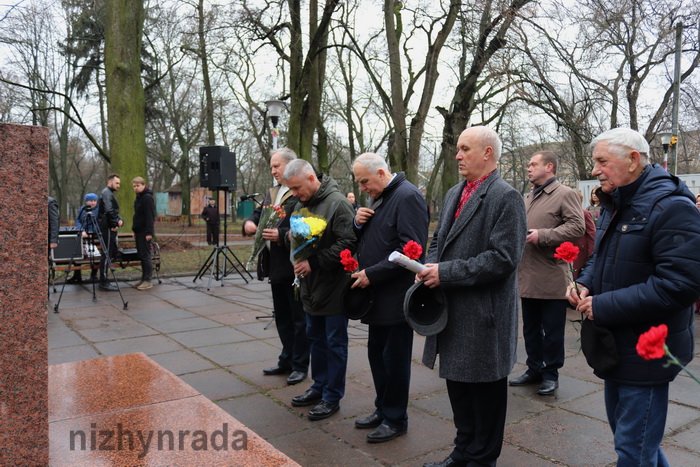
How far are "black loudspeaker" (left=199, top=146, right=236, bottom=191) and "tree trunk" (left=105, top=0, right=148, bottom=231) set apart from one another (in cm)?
310

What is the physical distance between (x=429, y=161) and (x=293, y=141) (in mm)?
26404

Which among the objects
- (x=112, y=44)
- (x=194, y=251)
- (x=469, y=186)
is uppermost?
(x=112, y=44)

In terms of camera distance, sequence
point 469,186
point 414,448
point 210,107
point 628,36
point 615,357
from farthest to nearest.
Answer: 1. point 210,107
2. point 628,36
3. point 414,448
4. point 469,186
5. point 615,357

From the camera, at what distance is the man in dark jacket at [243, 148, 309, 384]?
4547 mm

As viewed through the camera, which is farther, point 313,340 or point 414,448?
Answer: point 313,340

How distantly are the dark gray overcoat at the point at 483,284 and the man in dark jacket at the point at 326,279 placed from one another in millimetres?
1173

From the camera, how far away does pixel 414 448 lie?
11.0 feet

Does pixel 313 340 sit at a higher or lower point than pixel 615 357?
lower

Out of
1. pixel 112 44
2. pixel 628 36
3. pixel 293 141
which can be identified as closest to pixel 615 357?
pixel 293 141

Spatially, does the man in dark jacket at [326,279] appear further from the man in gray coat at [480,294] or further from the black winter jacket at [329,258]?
the man in gray coat at [480,294]

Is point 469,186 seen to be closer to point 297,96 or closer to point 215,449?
point 215,449

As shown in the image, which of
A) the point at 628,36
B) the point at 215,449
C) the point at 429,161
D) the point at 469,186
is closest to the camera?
the point at 215,449

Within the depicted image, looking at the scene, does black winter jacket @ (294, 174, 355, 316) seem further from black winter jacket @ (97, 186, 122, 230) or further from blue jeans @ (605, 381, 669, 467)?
black winter jacket @ (97, 186, 122, 230)

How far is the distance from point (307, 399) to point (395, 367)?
989 mm
